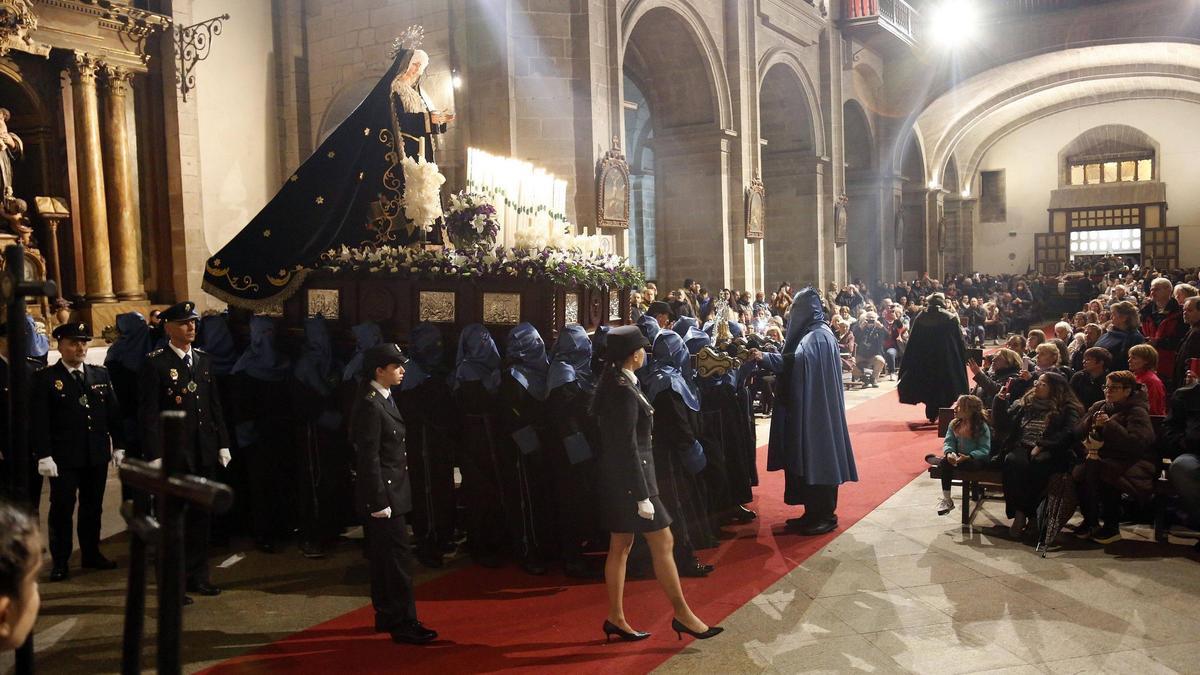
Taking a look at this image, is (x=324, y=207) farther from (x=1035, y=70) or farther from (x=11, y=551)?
(x=1035, y=70)

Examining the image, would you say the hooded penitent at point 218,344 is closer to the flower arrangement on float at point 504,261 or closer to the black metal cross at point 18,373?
the flower arrangement on float at point 504,261

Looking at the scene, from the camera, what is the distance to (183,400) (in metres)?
5.31

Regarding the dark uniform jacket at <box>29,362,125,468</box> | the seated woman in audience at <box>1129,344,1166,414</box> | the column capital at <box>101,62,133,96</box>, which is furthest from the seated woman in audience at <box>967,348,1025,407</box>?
the column capital at <box>101,62,133,96</box>

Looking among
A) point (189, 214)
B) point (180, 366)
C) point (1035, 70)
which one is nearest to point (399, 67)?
point (180, 366)

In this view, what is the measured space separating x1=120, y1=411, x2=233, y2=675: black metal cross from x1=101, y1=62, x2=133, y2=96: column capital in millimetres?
10621

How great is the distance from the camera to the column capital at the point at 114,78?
427 inches

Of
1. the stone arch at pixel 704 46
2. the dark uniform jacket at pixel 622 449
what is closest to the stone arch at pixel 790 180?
the stone arch at pixel 704 46

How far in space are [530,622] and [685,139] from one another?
13.1 m

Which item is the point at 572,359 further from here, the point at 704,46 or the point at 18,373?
the point at 704,46

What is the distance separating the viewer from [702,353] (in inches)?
236

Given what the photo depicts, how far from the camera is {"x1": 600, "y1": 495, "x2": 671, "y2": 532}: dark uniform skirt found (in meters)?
4.35

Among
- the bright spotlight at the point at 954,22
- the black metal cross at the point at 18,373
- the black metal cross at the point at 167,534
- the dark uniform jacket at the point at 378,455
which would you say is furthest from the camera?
the bright spotlight at the point at 954,22

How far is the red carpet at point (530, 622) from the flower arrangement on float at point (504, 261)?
6.40ft

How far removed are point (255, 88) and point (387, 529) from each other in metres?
10.8
